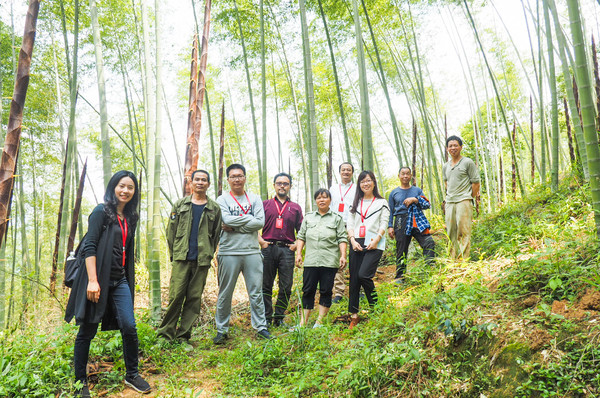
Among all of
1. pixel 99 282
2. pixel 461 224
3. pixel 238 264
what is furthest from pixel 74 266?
pixel 461 224

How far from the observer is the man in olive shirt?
11.4ft

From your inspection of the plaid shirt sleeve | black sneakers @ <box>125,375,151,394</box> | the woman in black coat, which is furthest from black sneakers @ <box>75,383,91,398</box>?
the plaid shirt sleeve

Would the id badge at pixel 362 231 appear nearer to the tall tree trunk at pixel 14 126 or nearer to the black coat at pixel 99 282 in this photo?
the black coat at pixel 99 282

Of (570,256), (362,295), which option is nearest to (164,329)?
(362,295)

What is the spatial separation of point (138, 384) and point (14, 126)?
1.85 metres

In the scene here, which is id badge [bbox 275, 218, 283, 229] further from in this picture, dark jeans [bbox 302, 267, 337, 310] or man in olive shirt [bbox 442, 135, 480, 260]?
man in olive shirt [bbox 442, 135, 480, 260]

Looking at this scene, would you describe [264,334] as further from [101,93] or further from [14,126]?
[101,93]

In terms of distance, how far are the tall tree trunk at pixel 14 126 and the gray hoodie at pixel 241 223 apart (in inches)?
56.9

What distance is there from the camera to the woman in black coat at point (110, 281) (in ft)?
6.95

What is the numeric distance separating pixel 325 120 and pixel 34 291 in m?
7.59

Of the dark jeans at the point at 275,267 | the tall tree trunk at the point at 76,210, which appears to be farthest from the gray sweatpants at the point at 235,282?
the tall tree trunk at the point at 76,210

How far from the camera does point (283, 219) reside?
351 centimetres

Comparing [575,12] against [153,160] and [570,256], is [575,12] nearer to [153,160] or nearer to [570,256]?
[570,256]

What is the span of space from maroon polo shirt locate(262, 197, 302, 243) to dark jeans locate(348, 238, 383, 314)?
2.20 ft
